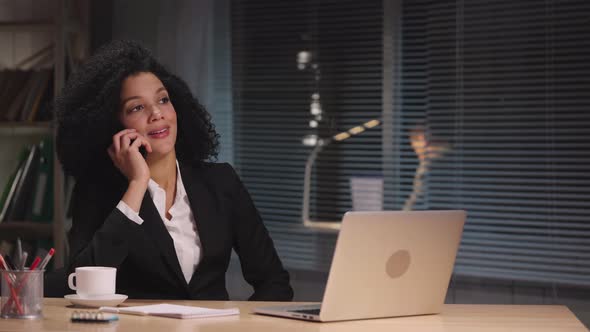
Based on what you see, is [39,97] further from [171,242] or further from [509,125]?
[509,125]

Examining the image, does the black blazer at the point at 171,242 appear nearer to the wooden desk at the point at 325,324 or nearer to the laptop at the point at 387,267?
the wooden desk at the point at 325,324

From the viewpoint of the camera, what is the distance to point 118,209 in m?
2.46

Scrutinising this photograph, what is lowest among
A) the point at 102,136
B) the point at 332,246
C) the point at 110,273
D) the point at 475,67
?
the point at 332,246

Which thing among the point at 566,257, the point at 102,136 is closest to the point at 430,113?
the point at 566,257

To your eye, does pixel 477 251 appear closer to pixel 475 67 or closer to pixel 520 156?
pixel 520 156

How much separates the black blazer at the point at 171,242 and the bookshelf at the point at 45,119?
5.44 feet

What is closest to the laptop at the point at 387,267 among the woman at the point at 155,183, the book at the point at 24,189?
the woman at the point at 155,183

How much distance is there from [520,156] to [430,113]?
447 millimetres

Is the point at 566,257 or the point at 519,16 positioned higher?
the point at 519,16

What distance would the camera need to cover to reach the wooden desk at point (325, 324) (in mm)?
1841

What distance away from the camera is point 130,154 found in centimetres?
263

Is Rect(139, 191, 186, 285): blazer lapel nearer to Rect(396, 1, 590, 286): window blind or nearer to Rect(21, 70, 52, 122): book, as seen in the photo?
Rect(396, 1, 590, 286): window blind

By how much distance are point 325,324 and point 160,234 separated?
32.4 inches

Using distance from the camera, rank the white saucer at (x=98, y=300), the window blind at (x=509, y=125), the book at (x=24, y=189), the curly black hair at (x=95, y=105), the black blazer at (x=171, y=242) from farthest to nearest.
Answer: the book at (x=24, y=189), the window blind at (x=509, y=125), the curly black hair at (x=95, y=105), the black blazer at (x=171, y=242), the white saucer at (x=98, y=300)
